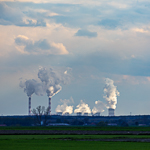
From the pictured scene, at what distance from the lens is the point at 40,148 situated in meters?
35.3

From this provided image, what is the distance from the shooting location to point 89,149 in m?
34.2

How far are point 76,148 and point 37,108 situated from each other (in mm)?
149255

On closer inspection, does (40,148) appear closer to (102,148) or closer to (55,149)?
(55,149)

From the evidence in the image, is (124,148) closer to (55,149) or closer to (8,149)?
(55,149)

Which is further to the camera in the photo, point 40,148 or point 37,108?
point 37,108

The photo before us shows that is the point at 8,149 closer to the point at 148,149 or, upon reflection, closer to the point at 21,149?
the point at 21,149

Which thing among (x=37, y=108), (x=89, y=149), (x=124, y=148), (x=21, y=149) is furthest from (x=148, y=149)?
(x=37, y=108)

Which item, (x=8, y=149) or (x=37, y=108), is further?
(x=37, y=108)

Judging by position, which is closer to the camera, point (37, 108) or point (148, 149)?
point (148, 149)

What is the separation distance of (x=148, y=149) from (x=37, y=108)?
151556 millimetres

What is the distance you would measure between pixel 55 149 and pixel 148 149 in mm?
8692

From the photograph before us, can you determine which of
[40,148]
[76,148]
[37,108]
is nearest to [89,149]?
[76,148]

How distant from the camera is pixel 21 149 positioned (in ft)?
114

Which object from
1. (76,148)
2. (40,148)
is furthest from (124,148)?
(40,148)
